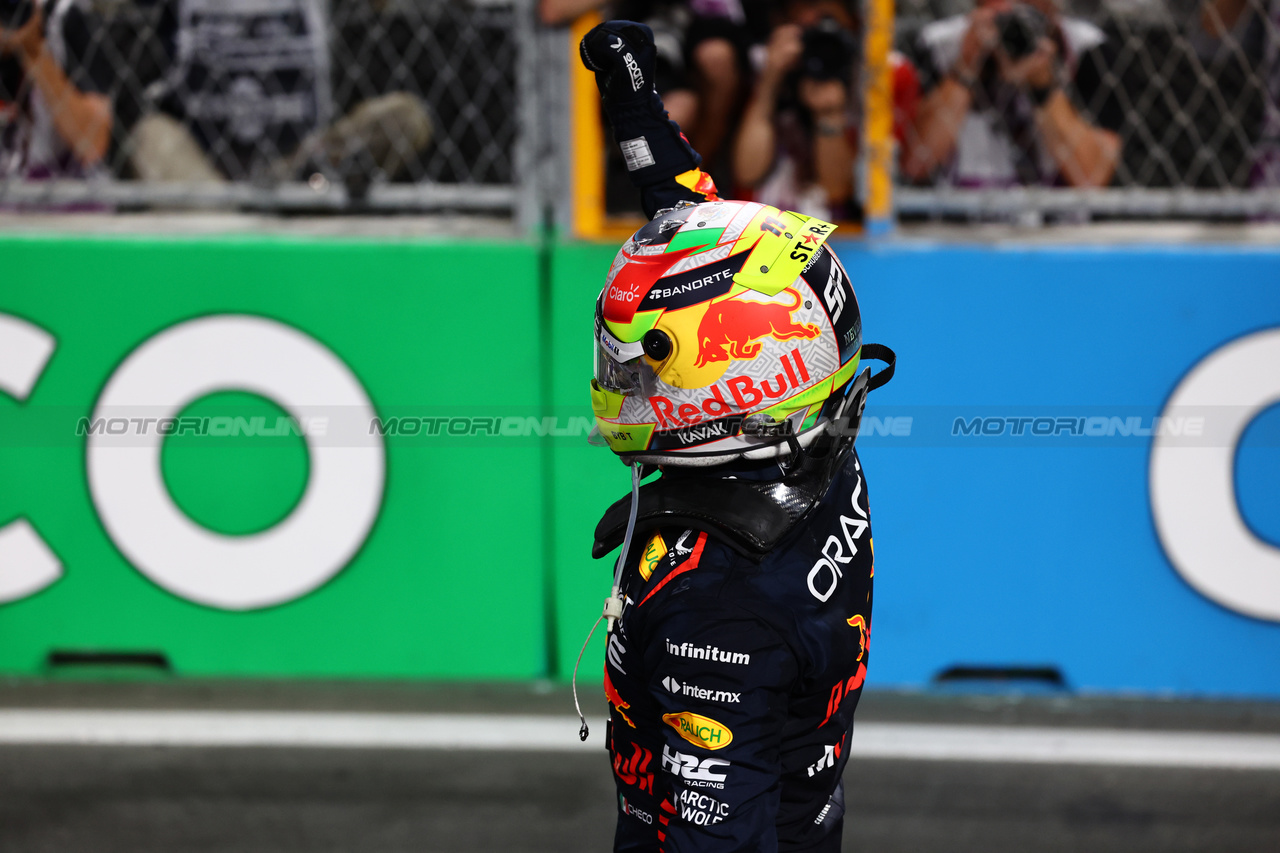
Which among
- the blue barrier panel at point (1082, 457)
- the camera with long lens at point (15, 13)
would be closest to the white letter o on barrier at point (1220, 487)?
the blue barrier panel at point (1082, 457)

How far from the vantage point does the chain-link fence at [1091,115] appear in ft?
11.1

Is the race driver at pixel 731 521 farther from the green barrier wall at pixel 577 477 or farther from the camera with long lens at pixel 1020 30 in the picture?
the camera with long lens at pixel 1020 30

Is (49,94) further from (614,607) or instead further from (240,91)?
(614,607)

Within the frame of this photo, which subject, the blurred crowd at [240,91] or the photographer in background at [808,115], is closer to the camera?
the photographer in background at [808,115]

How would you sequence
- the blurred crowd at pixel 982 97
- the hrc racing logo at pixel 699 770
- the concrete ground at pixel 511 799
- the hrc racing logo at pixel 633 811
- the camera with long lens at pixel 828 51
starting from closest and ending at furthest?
1. the hrc racing logo at pixel 699 770
2. the hrc racing logo at pixel 633 811
3. the concrete ground at pixel 511 799
4. the camera with long lens at pixel 828 51
5. the blurred crowd at pixel 982 97

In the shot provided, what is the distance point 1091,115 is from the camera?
3541 millimetres

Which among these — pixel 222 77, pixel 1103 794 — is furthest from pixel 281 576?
pixel 1103 794

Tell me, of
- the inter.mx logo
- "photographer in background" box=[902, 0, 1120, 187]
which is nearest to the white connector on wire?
the inter.mx logo

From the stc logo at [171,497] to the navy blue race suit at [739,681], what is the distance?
1.93 metres

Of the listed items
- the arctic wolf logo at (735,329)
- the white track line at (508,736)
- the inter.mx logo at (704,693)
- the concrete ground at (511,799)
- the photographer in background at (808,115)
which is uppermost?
the photographer in background at (808,115)

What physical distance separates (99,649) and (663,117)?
267cm

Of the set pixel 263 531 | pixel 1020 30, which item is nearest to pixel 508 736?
pixel 263 531

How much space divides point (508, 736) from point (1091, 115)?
2.52 meters

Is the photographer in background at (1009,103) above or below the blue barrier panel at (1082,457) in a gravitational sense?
above
